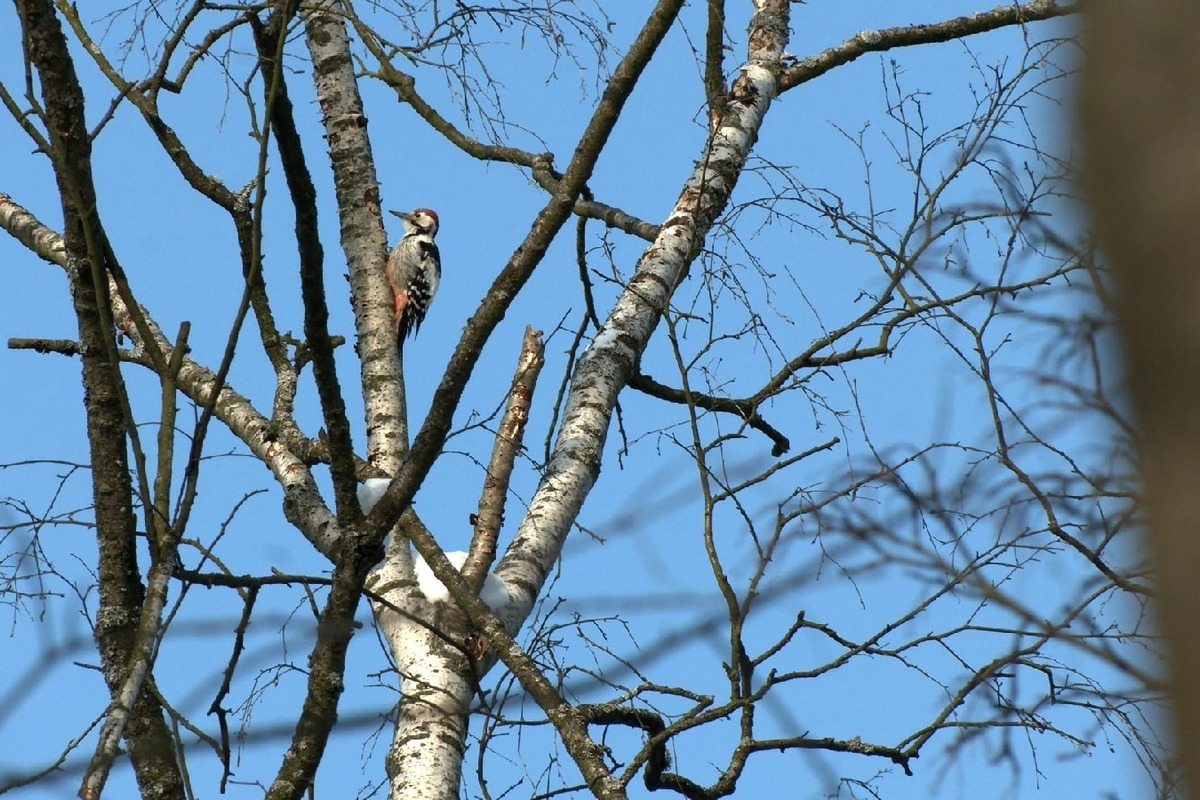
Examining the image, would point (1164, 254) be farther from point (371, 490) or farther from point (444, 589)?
point (371, 490)

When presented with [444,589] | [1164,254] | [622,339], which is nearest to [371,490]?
[444,589]


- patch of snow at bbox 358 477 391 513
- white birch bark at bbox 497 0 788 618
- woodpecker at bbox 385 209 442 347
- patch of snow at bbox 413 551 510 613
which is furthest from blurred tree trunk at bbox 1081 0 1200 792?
woodpecker at bbox 385 209 442 347

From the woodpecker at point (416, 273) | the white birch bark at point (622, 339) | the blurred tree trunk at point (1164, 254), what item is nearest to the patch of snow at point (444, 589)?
the white birch bark at point (622, 339)

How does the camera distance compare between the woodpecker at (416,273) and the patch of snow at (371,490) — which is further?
the woodpecker at (416,273)

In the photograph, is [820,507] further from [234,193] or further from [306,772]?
[234,193]

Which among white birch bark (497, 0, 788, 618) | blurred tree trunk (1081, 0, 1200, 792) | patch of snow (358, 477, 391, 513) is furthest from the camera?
white birch bark (497, 0, 788, 618)

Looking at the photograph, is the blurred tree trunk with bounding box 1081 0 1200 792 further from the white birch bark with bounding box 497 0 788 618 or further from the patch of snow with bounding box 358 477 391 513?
the patch of snow with bounding box 358 477 391 513

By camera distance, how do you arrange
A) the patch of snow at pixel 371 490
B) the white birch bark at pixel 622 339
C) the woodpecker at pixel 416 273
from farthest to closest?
the woodpecker at pixel 416 273 < the white birch bark at pixel 622 339 < the patch of snow at pixel 371 490

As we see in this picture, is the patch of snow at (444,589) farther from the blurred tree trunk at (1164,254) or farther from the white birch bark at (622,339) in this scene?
the blurred tree trunk at (1164,254)

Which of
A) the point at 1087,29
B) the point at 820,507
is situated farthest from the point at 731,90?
the point at 1087,29

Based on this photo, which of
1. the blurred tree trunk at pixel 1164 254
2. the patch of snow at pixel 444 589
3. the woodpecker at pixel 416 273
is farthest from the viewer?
the woodpecker at pixel 416 273

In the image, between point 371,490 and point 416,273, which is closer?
point 371,490

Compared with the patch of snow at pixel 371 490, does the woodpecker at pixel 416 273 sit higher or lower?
higher

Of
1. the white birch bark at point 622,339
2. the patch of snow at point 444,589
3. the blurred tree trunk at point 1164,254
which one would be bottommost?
the blurred tree trunk at point 1164,254
